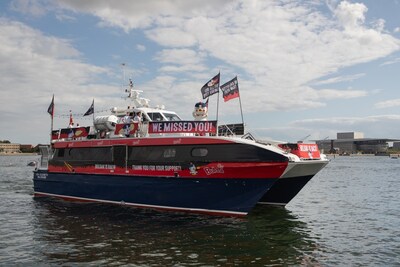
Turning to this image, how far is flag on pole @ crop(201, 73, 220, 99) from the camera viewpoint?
1801cm

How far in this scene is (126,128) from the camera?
65.4ft

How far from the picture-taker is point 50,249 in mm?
12219

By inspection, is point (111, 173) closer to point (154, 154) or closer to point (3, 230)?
point (154, 154)

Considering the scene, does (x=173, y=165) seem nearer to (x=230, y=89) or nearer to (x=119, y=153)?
(x=119, y=153)

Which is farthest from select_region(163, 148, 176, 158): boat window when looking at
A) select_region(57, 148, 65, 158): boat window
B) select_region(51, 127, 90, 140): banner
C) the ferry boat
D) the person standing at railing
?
select_region(57, 148, 65, 158): boat window

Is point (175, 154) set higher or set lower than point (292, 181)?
higher

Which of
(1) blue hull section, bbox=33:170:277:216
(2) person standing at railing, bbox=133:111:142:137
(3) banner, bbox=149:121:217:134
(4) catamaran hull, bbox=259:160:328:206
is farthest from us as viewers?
(2) person standing at railing, bbox=133:111:142:137

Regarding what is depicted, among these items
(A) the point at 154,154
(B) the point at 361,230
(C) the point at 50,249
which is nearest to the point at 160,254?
(C) the point at 50,249

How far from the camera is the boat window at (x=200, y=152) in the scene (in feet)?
54.5

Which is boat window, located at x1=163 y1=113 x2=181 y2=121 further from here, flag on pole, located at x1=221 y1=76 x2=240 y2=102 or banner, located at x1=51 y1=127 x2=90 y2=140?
banner, located at x1=51 y1=127 x2=90 y2=140

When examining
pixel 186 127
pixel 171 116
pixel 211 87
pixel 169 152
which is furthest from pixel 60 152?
pixel 211 87

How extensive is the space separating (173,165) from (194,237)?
4.46 metres

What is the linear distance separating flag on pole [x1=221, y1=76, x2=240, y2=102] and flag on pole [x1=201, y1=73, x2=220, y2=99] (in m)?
0.58

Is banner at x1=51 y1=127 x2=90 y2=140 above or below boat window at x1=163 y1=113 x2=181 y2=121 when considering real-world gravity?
below
